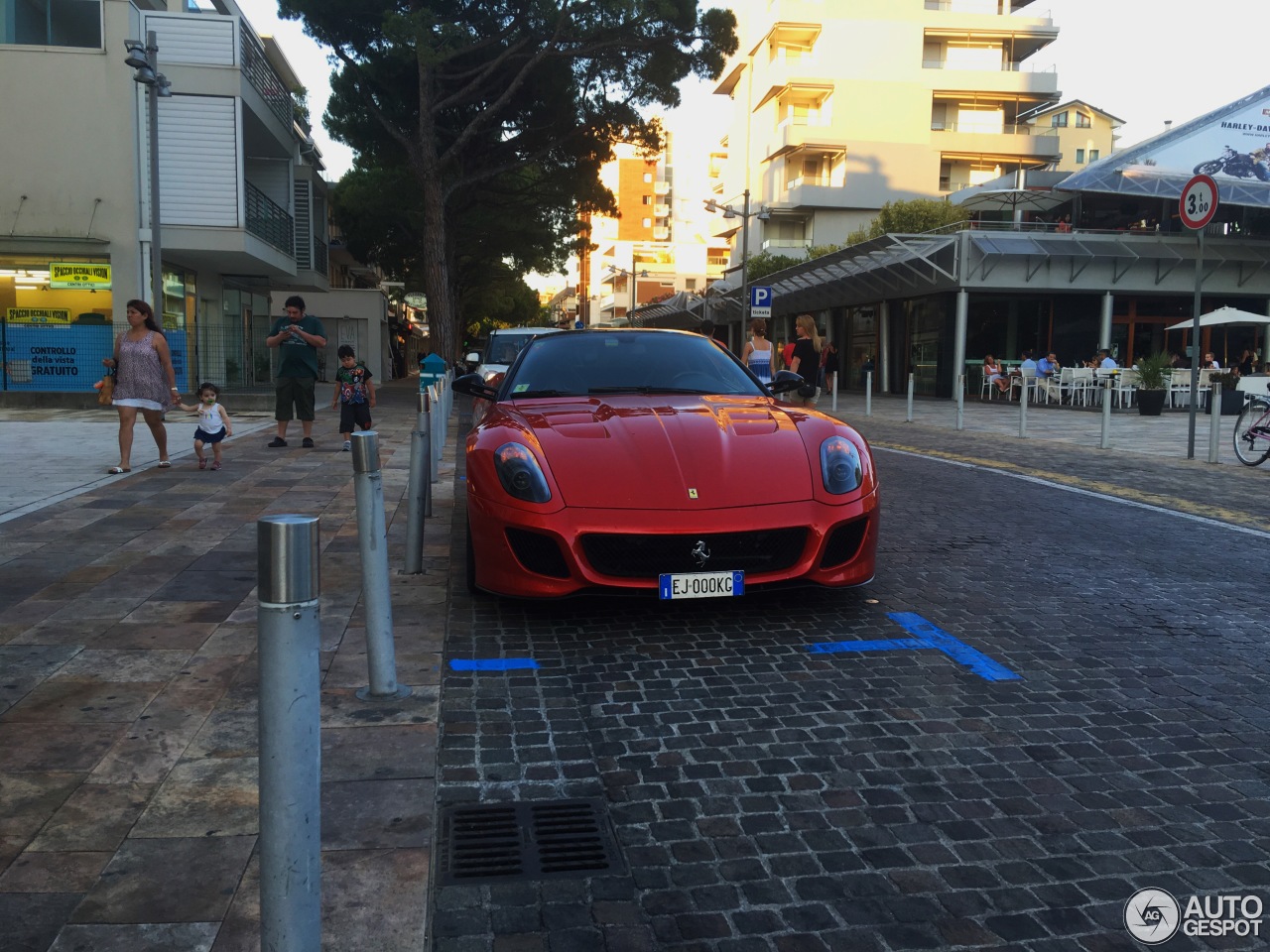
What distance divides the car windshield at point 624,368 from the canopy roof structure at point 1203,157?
29.5m

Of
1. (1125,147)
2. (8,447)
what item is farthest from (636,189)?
(8,447)

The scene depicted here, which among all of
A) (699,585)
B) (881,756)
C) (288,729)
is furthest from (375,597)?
(288,729)

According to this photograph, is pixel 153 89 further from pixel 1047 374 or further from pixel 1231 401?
pixel 1231 401

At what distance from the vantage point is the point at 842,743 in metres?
3.32

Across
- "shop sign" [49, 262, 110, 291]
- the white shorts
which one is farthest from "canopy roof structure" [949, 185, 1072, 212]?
the white shorts

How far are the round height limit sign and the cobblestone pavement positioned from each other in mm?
7010

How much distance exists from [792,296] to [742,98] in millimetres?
26896

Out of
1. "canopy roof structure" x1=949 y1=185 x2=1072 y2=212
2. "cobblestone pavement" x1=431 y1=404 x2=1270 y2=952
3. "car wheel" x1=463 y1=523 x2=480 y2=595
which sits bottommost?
"cobblestone pavement" x1=431 y1=404 x2=1270 y2=952

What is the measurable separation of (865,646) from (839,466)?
869 millimetres

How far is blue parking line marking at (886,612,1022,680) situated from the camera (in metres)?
4.03

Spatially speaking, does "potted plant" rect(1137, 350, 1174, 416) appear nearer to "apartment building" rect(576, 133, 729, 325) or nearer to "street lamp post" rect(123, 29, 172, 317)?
"street lamp post" rect(123, 29, 172, 317)

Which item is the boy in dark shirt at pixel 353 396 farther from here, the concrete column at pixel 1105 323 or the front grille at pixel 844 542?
the concrete column at pixel 1105 323

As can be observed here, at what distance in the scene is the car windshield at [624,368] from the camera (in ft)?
19.5

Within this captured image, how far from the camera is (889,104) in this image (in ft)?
181
